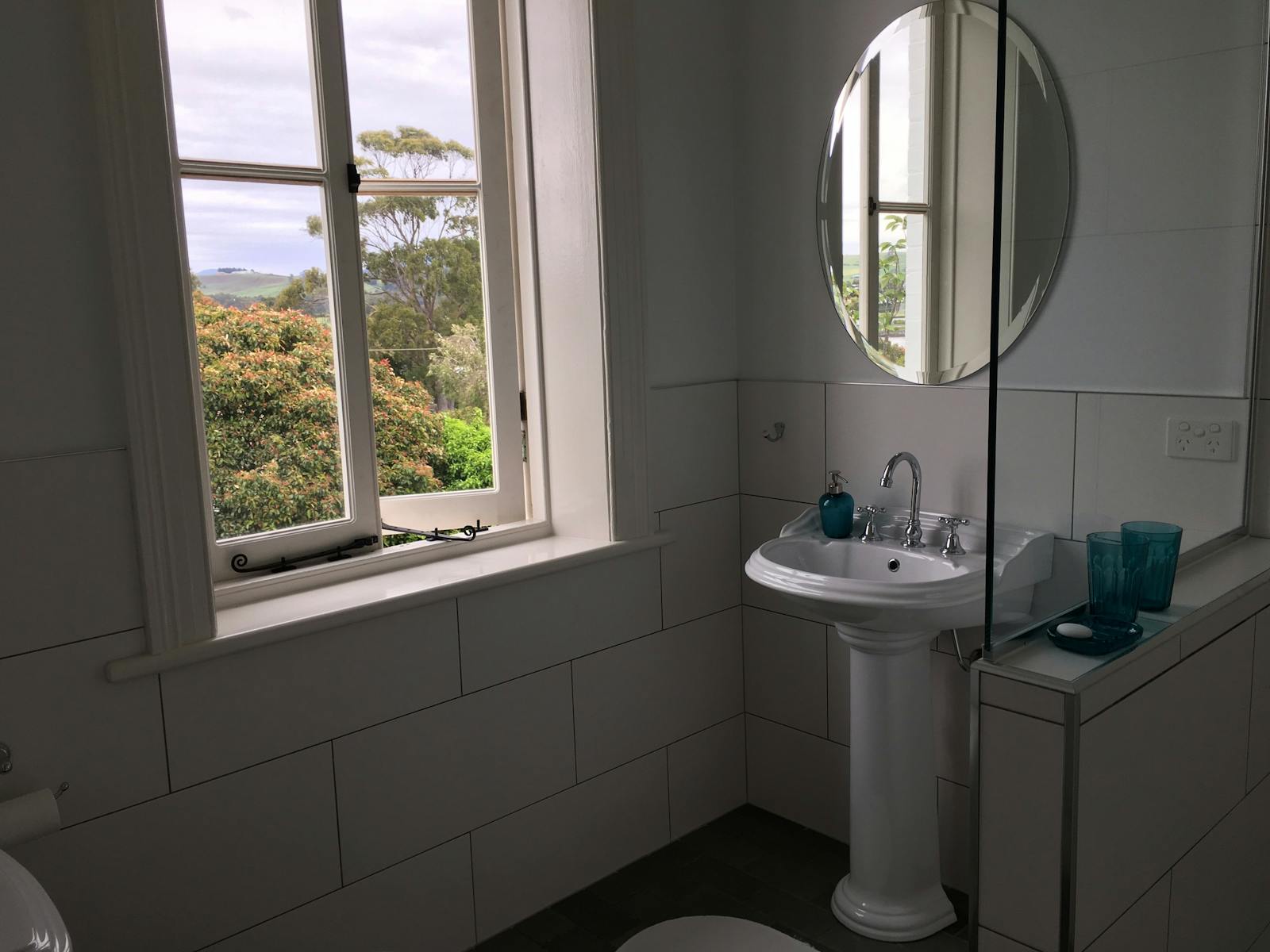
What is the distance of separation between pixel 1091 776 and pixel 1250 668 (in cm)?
58

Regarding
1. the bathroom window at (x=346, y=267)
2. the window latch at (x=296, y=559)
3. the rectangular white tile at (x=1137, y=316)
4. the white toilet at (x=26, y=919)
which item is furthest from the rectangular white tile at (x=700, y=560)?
the white toilet at (x=26, y=919)

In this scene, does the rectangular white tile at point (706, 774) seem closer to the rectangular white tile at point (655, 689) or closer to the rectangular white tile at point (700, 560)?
the rectangular white tile at point (655, 689)

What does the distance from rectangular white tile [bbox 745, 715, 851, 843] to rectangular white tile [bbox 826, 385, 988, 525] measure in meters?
0.69

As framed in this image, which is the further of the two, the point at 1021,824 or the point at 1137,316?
the point at 1137,316

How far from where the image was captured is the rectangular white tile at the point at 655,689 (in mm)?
2539

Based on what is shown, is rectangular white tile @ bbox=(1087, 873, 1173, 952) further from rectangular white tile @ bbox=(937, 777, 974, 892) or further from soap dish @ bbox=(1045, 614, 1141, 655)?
rectangular white tile @ bbox=(937, 777, 974, 892)

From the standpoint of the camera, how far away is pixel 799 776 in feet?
9.26

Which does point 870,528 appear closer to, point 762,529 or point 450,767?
point 762,529

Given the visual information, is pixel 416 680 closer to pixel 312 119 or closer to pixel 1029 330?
pixel 312 119

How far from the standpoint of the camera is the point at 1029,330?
1.64 metres

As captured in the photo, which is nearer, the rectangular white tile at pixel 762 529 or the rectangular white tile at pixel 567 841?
the rectangular white tile at pixel 567 841

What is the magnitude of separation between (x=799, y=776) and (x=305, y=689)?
4.59ft

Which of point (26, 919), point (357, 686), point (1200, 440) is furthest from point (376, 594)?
point (1200, 440)

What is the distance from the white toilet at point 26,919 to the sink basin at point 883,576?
4.40 ft
